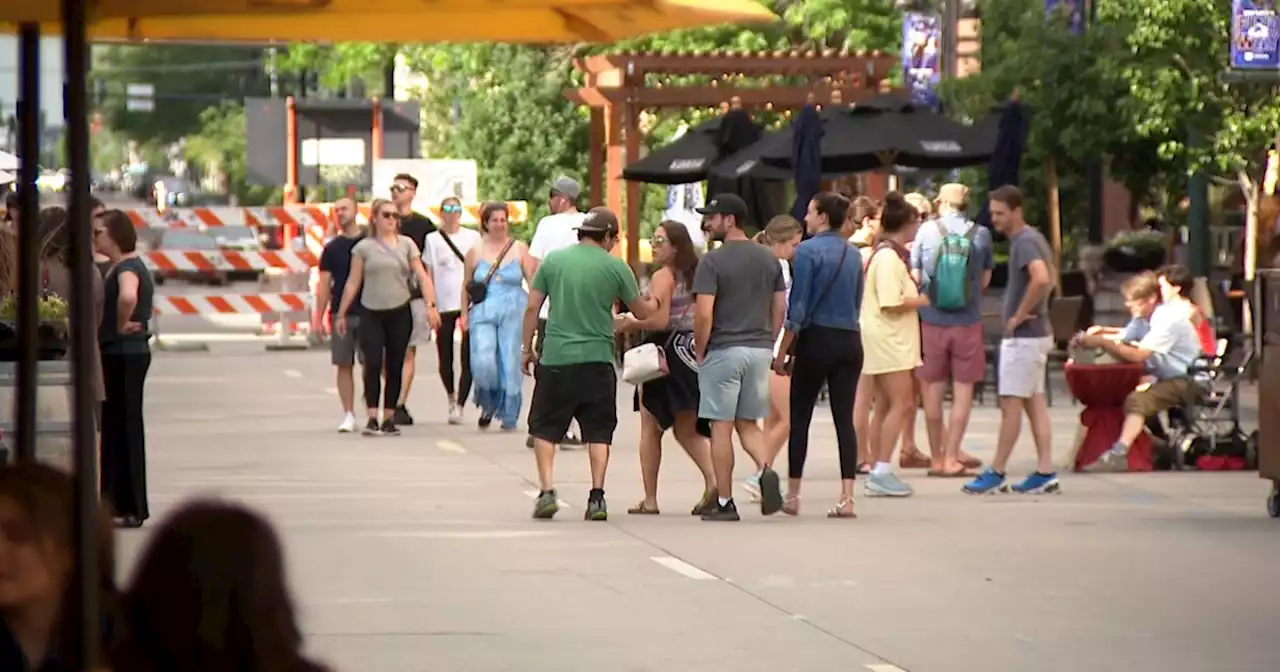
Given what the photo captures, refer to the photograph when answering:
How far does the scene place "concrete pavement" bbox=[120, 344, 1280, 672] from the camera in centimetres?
1012

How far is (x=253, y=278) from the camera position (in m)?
67.6

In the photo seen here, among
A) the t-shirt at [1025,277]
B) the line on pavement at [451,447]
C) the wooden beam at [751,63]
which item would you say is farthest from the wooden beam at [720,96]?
the t-shirt at [1025,277]

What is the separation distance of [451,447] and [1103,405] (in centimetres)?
474

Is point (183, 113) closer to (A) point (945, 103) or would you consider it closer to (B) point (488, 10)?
(A) point (945, 103)

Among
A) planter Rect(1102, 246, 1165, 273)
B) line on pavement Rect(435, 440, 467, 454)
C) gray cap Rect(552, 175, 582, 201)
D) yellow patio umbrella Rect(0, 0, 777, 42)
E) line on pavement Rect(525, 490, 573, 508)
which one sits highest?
yellow patio umbrella Rect(0, 0, 777, 42)

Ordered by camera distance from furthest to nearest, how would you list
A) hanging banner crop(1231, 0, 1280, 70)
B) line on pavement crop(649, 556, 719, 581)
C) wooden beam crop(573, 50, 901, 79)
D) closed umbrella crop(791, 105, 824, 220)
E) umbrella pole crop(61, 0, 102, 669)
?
wooden beam crop(573, 50, 901, 79) < hanging banner crop(1231, 0, 1280, 70) < closed umbrella crop(791, 105, 824, 220) < line on pavement crop(649, 556, 719, 581) < umbrella pole crop(61, 0, 102, 669)

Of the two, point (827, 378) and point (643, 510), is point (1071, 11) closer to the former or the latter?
point (827, 378)

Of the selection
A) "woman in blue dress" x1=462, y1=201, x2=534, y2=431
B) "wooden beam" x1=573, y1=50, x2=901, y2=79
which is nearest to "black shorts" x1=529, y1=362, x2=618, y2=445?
"woman in blue dress" x1=462, y1=201, x2=534, y2=431

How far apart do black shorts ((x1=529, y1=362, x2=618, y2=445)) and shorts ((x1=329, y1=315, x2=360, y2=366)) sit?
595 centimetres

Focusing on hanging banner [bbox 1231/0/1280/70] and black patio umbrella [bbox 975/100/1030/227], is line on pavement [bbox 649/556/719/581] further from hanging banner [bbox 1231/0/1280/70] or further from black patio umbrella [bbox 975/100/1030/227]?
hanging banner [bbox 1231/0/1280/70]

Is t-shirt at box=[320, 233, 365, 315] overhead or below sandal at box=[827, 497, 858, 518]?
overhead

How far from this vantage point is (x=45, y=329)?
12492mm

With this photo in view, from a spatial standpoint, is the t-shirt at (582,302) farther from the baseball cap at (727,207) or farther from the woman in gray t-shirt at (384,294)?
the woman in gray t-shirt at (384,294)

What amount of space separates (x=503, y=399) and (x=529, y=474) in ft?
10.4
